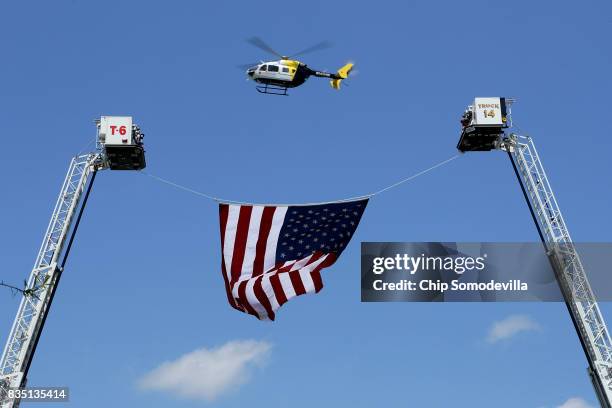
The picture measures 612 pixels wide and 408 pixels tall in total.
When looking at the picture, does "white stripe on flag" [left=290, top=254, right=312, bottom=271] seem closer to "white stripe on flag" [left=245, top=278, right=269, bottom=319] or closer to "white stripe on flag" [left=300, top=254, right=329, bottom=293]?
"white stripe on flag" [left=300, top=254, right=329, bottom=293]

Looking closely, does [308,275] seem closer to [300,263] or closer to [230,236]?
[300,263]

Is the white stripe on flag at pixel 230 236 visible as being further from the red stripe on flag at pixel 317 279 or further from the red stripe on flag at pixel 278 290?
the red stripe on flag at pixel 317 279

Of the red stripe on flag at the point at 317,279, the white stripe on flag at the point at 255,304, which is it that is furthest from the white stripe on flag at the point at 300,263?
the white stripe on flag at the point at 255,304

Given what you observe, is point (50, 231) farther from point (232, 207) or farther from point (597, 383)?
point (597, 383)

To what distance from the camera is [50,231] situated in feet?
222

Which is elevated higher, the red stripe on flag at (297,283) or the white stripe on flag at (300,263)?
the white stripe on flag at (300,263)

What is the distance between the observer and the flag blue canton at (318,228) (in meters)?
56.8

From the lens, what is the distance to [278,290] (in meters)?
53.9

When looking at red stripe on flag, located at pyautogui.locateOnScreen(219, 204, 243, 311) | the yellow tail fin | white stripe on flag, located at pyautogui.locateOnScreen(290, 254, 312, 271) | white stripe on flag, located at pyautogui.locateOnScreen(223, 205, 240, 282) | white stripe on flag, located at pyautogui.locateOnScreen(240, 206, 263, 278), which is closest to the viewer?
red stripe on flag, located at pyautogui.locateOnScreen(219, 204, 243, 311)

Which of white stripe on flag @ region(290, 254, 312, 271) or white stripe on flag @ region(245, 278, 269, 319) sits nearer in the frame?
white stripe on flag @ region(245, 278, 269, 319)

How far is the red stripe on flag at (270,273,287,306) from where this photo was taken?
53688mm

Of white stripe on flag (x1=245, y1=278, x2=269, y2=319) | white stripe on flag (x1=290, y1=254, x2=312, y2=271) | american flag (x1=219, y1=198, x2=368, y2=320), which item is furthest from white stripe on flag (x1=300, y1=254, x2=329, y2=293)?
white stripe on flag (x1=245, y1=278, x2=269, y2=319)

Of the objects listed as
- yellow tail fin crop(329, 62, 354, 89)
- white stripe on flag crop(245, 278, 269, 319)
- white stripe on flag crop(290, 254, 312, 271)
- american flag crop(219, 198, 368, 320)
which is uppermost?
yellow tail fin crop(329, 62, 354, 89)

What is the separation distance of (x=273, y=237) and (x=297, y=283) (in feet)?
13.3
